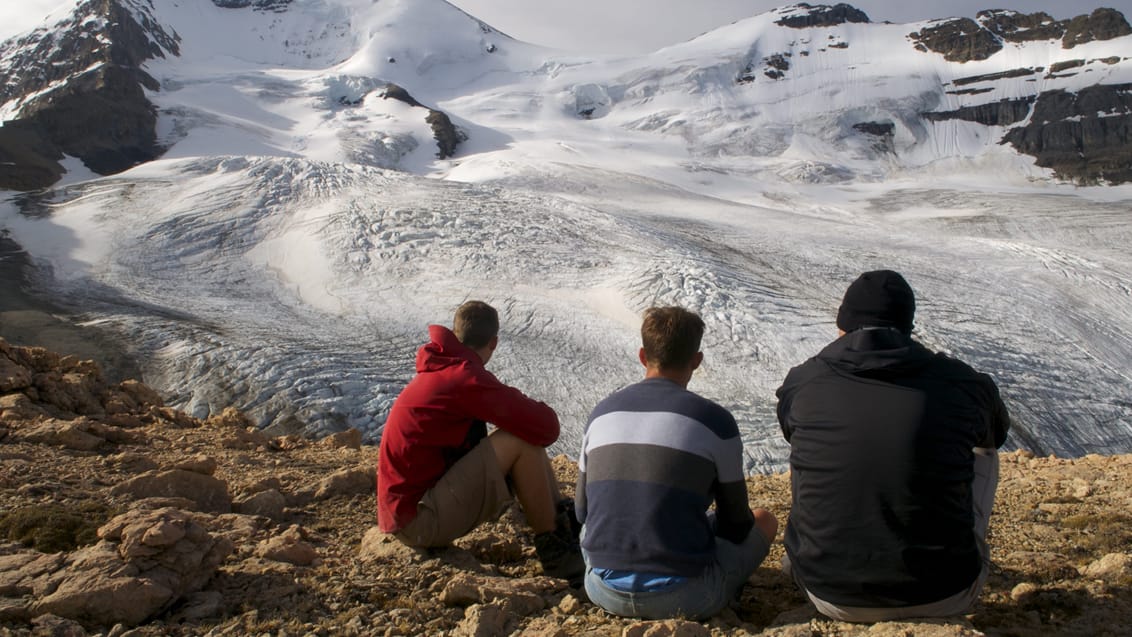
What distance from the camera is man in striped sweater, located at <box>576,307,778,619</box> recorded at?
11.2 ft

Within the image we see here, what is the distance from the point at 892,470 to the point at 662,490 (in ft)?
2.99

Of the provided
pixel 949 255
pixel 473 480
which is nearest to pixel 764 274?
pixel 949 255

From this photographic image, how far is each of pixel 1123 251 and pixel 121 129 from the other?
57968 mm

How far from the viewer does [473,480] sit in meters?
4.30

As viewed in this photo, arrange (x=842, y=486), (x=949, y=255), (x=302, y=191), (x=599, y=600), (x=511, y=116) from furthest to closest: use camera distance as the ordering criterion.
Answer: (x=511, y=116) → (x=302, y=191) → (x=949, y=255) → (x=599, y=600) → (x=842, y=486)

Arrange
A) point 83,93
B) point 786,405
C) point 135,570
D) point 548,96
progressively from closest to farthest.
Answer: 1. point 135,570
2. point 786,405
3. point 83,93
4. point 548,96

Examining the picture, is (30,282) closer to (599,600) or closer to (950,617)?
(599,600)

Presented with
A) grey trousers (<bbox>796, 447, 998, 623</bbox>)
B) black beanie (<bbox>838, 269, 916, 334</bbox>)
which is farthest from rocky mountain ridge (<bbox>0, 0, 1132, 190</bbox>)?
grey trousers (<bbox>796, 447, 998, 623</bbox>)

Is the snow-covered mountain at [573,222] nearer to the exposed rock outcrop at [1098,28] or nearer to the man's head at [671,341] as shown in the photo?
the exposed rock outcrop at [1098,28]

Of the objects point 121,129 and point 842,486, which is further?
point 121,129

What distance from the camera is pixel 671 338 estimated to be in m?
3.64

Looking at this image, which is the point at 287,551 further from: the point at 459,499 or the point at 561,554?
the point at 561,554

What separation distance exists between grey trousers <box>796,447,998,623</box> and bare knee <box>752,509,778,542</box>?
1.64ft

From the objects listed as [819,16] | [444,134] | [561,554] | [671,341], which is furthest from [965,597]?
[819,16]
